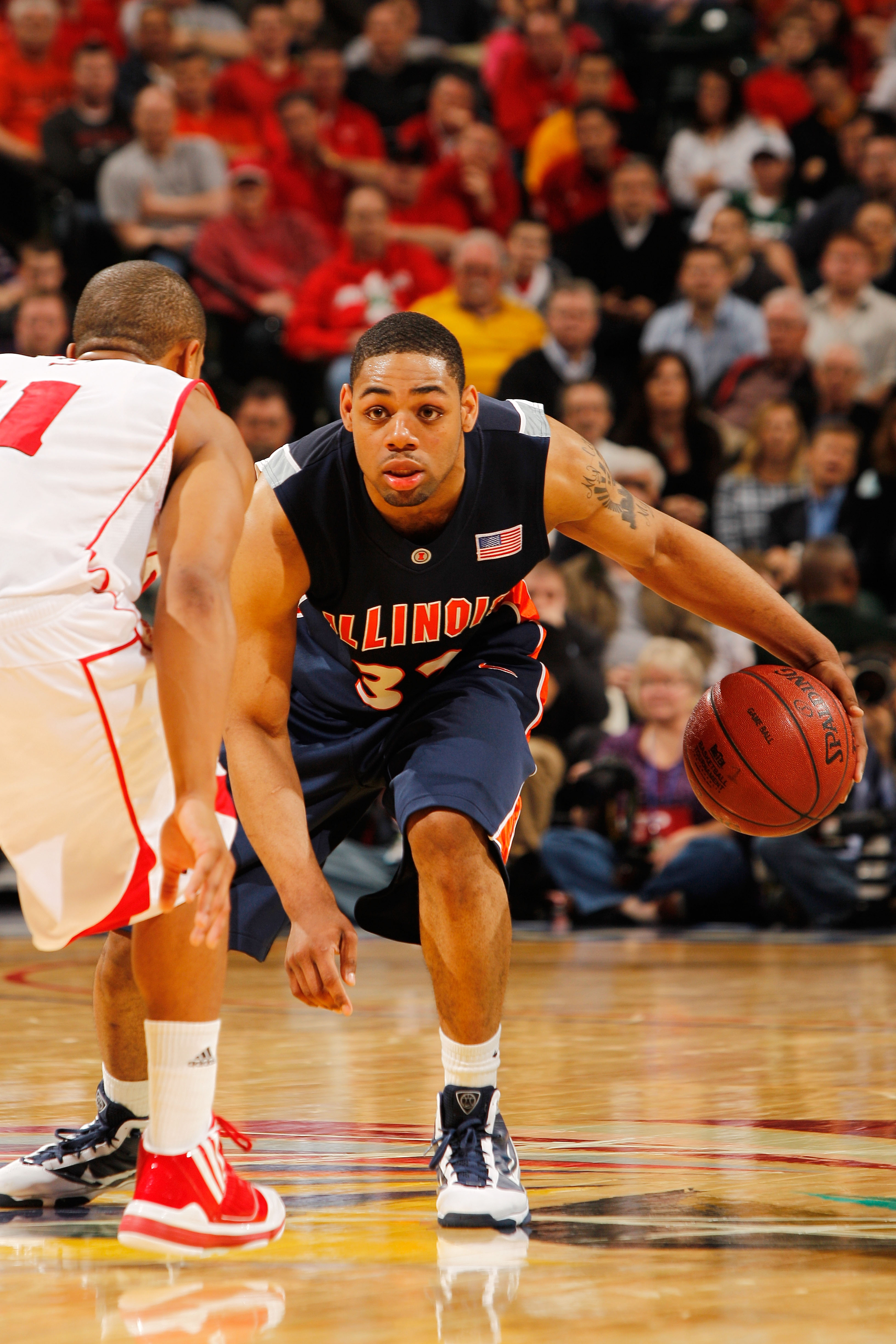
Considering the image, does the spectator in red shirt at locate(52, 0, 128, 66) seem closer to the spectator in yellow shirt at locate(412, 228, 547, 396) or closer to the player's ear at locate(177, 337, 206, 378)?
the spectator in yellow shirt at locate(412, 228, 547, 396)

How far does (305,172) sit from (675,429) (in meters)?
3.23

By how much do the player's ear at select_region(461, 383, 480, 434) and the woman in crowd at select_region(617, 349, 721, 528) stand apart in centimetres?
552

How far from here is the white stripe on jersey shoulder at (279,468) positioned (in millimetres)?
3008

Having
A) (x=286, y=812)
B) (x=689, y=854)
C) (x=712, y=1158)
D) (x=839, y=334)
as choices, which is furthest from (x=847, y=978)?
(x=839, y=334)

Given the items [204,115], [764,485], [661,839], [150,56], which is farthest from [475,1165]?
[150,56]

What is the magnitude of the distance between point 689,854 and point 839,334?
3.82 m

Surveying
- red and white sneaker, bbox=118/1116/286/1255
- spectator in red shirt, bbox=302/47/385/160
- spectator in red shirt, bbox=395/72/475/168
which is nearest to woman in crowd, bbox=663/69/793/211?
spectator in red shirt, bbox=395/72/475/168

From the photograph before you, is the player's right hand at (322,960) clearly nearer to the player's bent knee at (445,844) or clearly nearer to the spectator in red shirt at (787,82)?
the player's bent knee at (445,844)

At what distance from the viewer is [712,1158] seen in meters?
2.85

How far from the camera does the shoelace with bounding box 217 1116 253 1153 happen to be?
95.9 inches

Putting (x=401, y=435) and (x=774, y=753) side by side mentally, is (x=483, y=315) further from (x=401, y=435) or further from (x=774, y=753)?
(x=401, y=435)

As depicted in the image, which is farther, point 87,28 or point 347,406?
point 87,28

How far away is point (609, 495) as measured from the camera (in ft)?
10.3

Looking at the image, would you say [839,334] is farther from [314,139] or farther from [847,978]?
[847,978]
